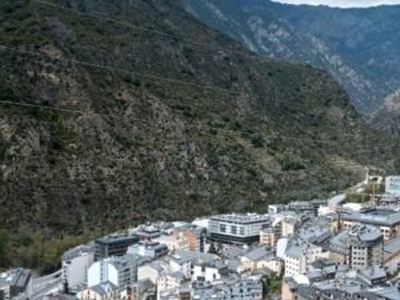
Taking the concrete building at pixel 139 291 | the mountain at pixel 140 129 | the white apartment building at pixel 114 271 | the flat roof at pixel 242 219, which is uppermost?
the mountain at pixel 140 129

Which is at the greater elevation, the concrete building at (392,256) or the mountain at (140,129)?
the mountain at (140,129)

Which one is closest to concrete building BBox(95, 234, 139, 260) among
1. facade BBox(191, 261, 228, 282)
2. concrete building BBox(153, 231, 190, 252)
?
concrete building BBox(153, 231, 190, 252)

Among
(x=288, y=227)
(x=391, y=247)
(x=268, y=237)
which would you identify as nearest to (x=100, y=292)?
(x=268, y=237)

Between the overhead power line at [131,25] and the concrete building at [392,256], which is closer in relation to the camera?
the concrete building at [392,256]

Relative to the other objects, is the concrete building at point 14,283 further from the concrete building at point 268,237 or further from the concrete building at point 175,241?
the concrete building at point 268,237

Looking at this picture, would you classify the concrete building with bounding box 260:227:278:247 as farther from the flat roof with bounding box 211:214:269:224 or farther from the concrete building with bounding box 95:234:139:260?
the concrete building with bounding box 95:234:139:260

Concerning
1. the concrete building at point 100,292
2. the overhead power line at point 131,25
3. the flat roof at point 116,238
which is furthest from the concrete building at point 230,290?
the overhead power line at point 131,25

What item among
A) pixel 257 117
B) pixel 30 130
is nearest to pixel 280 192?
pixel 257 117
